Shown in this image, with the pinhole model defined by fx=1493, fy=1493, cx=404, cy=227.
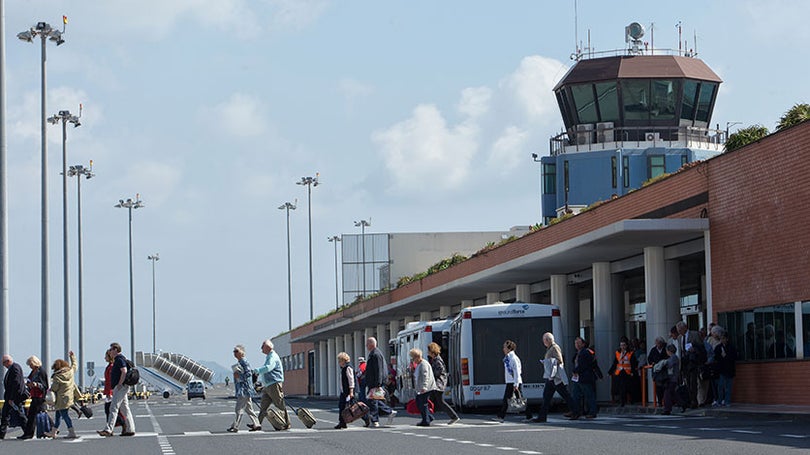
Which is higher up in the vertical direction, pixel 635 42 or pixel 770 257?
pixel 635 42

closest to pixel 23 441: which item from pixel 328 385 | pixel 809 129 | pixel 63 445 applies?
pixel 63 445

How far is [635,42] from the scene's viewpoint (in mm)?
72062

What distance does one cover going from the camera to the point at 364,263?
98000mm

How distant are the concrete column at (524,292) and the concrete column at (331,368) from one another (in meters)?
45.1

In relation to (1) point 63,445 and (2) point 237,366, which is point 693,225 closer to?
(2) point 237,366

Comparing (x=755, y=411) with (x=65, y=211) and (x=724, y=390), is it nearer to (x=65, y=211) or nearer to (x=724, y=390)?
(x=724, y=390)

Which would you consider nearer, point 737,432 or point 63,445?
point 737,432

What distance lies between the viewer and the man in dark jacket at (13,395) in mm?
27828

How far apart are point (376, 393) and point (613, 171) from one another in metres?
45.3

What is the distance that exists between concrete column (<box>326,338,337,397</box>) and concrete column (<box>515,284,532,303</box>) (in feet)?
148

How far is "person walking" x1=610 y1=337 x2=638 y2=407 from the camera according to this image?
32750 mm

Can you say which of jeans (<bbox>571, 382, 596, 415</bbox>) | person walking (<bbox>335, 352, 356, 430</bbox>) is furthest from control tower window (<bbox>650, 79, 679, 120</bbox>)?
person walking (<bbox>335, 352, 356, 430</bbox>)

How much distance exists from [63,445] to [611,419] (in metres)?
10.2

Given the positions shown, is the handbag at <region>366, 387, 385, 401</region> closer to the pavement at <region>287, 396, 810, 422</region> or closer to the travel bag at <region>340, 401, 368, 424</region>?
the travel bag at <region>340, 401, 368, 424</region>
